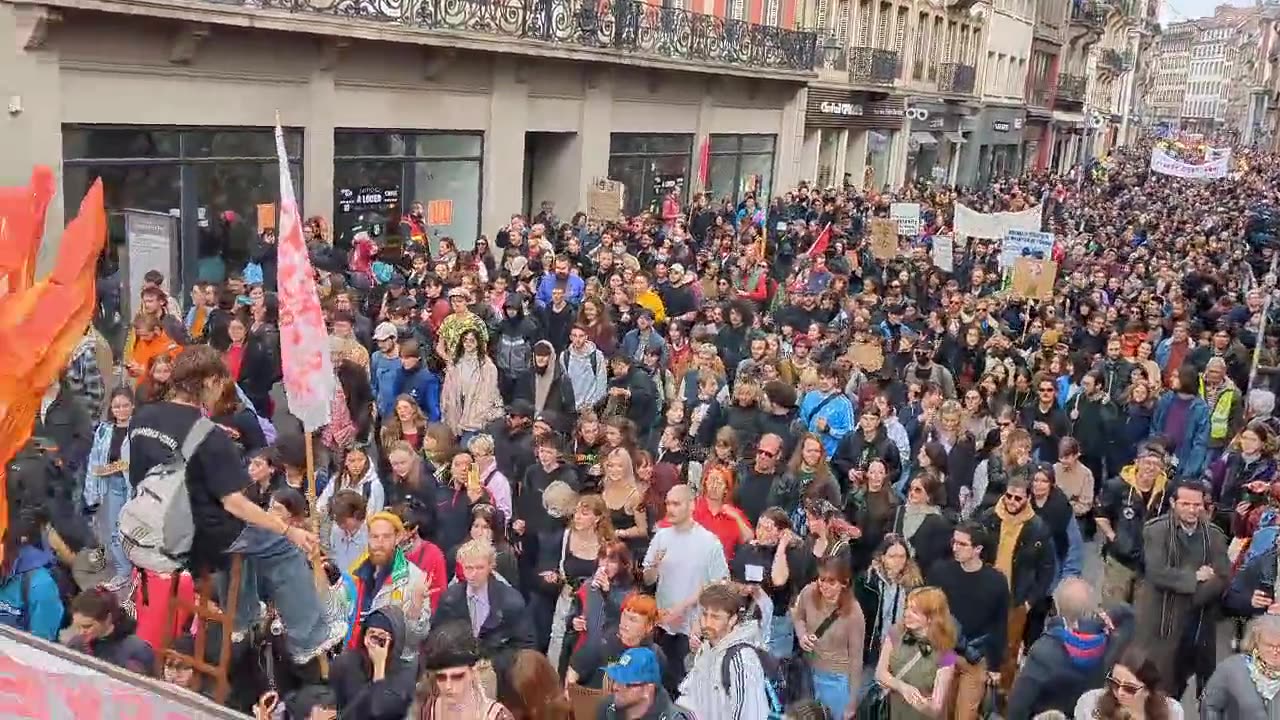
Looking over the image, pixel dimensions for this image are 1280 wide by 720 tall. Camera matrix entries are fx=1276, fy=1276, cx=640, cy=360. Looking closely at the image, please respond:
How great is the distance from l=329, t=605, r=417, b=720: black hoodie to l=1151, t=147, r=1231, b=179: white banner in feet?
92.9

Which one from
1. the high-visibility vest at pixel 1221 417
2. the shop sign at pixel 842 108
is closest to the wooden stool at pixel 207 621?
the high-visibility vest at pixel 1221 417

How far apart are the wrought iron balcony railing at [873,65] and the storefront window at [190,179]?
20438 mm

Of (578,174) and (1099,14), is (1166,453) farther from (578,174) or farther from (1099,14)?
(1099,14)

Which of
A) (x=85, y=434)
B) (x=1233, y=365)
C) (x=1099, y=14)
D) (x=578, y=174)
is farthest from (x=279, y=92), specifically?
(x=1099, y=14)

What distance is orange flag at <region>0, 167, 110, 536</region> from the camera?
4816 millimetres

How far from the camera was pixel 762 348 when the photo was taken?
10211 millimetres

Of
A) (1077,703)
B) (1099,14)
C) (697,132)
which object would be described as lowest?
(1077,703)

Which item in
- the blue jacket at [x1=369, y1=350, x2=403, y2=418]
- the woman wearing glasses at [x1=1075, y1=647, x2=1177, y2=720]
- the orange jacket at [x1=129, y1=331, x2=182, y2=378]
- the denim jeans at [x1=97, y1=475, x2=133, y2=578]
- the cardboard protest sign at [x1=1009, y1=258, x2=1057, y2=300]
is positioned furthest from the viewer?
the cardboard protest sign at [x1=1009, y1=258, x2=1057, y2=300]

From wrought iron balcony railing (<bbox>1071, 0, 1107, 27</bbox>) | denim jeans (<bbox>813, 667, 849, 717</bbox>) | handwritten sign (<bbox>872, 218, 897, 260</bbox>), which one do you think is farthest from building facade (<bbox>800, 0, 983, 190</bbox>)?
denim jeans (<bbox>813, 667, 849, 717</bbox>)

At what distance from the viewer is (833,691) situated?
615cm

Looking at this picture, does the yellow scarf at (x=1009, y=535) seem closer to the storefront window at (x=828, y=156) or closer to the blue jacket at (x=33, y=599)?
the blue jacket at (x=33, y=599)

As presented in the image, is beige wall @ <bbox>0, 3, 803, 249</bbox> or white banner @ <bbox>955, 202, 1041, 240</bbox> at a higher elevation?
beige wall @ <bbox>0, 3, 803, 249</bbox>

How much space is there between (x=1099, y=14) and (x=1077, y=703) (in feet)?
205

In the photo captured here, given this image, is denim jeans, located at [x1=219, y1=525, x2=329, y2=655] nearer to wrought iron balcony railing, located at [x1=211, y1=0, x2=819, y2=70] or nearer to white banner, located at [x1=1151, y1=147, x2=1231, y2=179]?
wrought iron balcony railing, located at [x1=211, y1=0, x2=819, y2=70]
